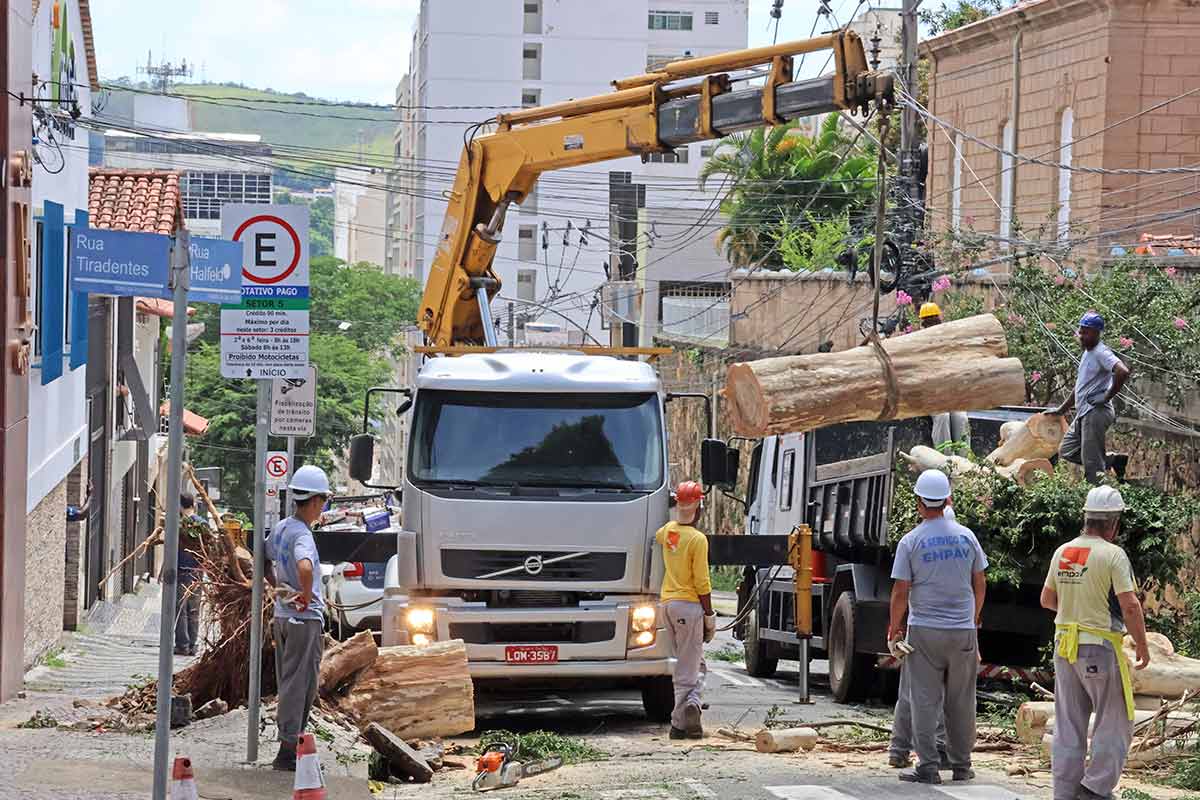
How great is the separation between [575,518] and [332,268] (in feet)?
220

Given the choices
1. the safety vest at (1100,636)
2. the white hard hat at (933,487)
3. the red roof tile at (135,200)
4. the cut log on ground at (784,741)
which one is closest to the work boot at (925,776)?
the safety vest at (1100,636)

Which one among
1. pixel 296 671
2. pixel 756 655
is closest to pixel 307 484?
pixel 296 671

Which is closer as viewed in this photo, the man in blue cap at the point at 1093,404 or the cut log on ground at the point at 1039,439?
the man in blue cap at the point at 1093,404

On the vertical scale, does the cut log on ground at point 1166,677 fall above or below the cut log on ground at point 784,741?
above

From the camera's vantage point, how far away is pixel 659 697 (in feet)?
48.5

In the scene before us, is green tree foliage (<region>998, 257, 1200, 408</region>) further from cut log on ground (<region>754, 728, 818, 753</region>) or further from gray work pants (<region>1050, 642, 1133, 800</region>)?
gray work pants (<region>1050, 642, 1133, 800</region>)

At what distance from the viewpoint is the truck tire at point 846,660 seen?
15.9 m

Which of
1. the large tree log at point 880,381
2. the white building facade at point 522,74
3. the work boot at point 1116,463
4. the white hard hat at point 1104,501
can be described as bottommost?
the work boot at point 1116,463

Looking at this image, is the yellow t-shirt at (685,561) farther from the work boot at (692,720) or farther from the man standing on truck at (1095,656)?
the man standing on truck at (1095,656)

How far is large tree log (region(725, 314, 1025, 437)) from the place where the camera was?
13.4m

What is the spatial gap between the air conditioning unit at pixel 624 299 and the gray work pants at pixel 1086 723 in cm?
5015

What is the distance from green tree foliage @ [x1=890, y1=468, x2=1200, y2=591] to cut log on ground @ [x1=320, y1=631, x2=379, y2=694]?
4.64 m

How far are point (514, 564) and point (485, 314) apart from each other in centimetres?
546

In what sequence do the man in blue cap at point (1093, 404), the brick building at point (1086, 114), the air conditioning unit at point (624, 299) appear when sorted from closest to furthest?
the man in blue cap at point (1093, 404) → the brick building at point (1086, 114) → the air conditioning unit at point (624, 299)
